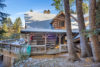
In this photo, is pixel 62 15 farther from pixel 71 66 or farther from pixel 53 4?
pixel 71 66

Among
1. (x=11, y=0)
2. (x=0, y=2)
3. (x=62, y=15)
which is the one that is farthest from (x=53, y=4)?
(x=11, y=0)

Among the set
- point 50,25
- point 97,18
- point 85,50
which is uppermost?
point 50,25

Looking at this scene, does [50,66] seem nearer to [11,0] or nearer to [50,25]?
[50,25]

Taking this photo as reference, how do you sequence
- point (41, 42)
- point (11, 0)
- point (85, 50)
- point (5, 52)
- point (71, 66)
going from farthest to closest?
point (11, 0) → point (41, 42) → point (5, 52) → point (85, 50) → point (71, 66)

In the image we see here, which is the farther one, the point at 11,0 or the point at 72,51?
the point at 11,0

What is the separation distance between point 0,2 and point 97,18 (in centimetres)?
1542

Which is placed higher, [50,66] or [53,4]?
[53,4]

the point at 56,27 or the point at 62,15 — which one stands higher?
the point at 62,15

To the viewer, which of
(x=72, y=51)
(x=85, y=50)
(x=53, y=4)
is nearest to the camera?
(x=72, y=51)

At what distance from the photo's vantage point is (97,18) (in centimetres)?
548

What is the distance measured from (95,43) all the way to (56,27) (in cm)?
849

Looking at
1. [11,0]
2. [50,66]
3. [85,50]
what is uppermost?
[11,0]

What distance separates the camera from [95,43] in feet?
17.0

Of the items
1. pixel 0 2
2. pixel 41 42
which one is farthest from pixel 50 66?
pixel 0 2
